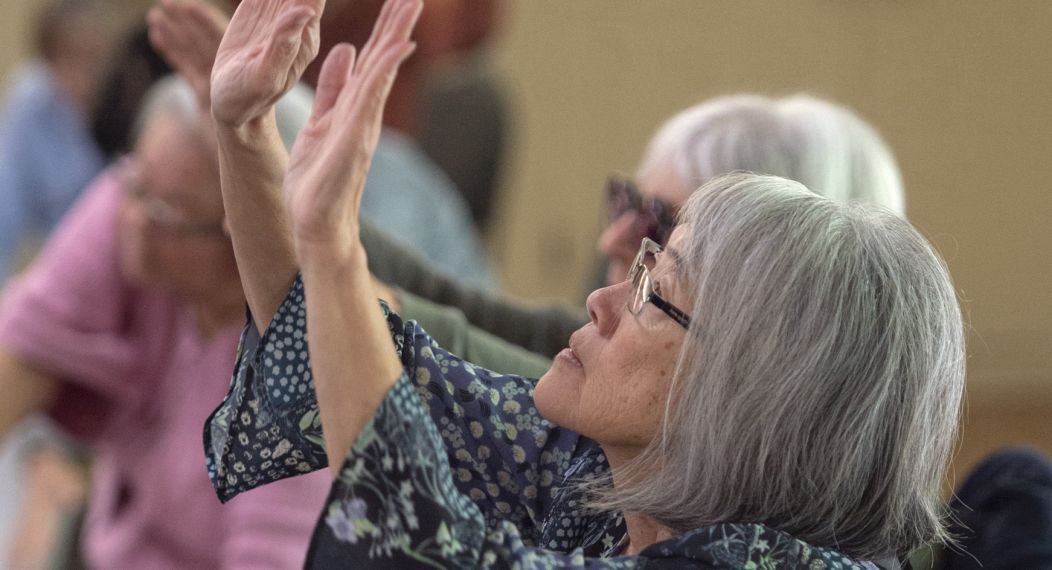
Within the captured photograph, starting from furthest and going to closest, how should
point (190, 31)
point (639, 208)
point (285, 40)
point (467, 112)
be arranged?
point (467, 112) < point (639, 208) < point (190, 31) < point (285, 40)

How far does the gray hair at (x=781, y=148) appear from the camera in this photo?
1.84 meters

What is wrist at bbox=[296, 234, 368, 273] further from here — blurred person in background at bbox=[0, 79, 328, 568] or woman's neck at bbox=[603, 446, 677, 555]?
blurred person in background at bbox=[0, 79, 328, 568]

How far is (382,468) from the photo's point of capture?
3.29 feet

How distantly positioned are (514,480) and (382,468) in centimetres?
33

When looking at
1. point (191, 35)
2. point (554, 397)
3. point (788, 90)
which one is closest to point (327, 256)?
point (554, 397)

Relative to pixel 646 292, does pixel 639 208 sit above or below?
below

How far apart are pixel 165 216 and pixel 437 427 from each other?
1.02 metres

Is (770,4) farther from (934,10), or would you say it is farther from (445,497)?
(445,497)

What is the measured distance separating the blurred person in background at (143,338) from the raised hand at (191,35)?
0.50 metres

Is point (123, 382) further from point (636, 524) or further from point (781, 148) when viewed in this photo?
point (636, 524)

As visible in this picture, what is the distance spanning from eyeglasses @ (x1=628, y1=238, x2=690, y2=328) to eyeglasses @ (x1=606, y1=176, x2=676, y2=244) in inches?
18.8

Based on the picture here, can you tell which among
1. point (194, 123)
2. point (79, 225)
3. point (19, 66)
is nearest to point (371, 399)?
point (194, 123)

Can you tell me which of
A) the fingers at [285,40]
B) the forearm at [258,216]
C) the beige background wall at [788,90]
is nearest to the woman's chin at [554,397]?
the forearm at [258,216]

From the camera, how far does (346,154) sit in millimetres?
985
